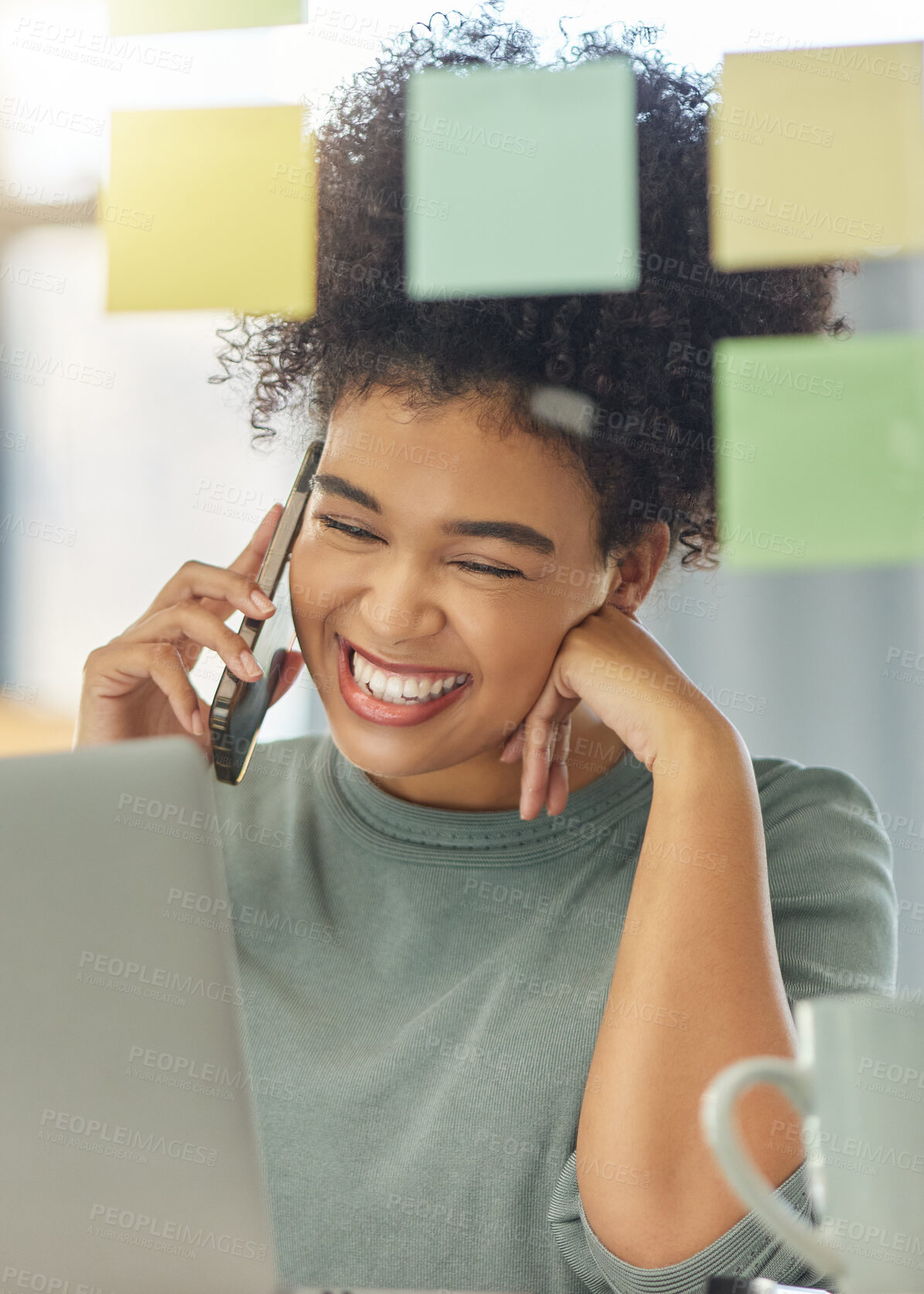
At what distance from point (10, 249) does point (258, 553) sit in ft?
4.92

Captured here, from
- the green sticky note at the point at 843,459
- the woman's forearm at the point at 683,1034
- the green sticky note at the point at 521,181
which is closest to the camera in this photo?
the woman's forearm at the point at 683,1034

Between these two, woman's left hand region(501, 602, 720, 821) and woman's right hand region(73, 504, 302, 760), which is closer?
woman's left hand region(501, 602, 720, 821)

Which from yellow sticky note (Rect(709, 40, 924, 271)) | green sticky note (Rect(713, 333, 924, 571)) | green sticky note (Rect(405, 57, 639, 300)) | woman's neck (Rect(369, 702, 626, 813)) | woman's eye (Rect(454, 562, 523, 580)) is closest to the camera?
woman's eye (Rect(454, 562, 523, 580))

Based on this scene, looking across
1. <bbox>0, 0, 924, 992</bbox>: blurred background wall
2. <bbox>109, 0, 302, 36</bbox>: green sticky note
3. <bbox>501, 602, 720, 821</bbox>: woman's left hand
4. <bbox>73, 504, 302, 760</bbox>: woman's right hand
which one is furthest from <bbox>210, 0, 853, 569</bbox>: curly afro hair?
<bbox>109, 0, 302, 36</bbox>: green sticky note

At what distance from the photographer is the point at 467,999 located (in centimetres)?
111

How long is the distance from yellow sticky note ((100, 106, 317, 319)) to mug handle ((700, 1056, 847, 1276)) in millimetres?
1848

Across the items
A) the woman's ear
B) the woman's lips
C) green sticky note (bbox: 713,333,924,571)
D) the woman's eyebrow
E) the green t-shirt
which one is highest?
green sticky note (bbox: 713,333,924,571)

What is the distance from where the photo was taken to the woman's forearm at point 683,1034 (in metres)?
0.86

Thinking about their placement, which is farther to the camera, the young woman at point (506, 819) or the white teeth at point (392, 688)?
the white teeth at point (392, 688)

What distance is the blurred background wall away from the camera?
2.17 m

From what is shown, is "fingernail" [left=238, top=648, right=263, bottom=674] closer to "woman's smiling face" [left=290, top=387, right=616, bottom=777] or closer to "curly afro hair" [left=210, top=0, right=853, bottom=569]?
"woman's smiling face" [left=290, top=387, right=616, bottom=777]

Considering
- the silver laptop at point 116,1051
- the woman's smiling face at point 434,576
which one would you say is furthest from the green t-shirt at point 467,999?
the silver laptop at point 116,1051

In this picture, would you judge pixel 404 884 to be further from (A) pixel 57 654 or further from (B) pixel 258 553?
(A) pixel 57 654

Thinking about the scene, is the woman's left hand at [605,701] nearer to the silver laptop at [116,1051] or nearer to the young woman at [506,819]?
the young woman at [506,819]
